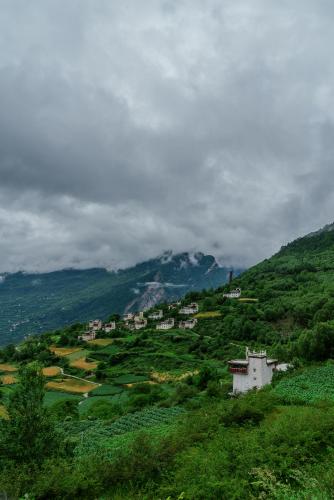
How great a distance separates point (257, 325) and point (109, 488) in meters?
78.3

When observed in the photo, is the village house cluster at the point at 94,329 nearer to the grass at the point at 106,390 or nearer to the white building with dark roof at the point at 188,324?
the white building with dark roof at the point at 188,324

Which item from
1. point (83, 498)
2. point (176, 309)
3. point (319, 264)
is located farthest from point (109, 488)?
point (319, 264)

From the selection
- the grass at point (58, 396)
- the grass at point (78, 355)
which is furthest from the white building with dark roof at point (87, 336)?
the grass at point (58, 396)

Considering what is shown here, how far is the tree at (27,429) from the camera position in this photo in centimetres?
2073

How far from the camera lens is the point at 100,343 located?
109 meters

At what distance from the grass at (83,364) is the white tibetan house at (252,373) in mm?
43366

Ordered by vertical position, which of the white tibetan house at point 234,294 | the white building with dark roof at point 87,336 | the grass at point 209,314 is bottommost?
the white building with dark roof at point 87,336

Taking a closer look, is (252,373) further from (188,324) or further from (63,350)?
(63,350)

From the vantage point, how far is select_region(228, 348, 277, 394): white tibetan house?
4997 centimetres

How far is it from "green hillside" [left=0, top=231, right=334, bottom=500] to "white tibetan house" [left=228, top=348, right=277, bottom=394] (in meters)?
1.72

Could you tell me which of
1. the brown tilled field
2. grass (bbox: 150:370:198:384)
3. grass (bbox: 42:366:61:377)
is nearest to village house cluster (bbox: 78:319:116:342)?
the brown tilled field

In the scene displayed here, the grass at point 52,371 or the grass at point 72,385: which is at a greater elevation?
the grass at point 52,371

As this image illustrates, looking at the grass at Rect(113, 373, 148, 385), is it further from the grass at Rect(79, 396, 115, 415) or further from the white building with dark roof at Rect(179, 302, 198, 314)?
the white building with dark roof at Rect(179, 302, 198, 314)

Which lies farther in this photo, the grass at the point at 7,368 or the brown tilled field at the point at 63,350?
the brown tilled field at the point at 63,350
